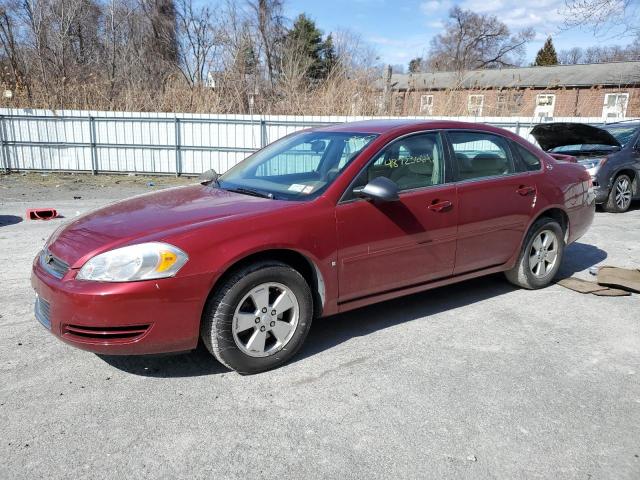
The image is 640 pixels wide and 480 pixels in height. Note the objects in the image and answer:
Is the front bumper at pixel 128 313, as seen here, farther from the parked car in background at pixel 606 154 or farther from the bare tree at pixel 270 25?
the bare tree at pixel 270 25

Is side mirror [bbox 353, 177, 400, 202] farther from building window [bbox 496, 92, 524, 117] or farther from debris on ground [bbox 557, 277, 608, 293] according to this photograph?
building window [bbox 496, 92, 524, 117]

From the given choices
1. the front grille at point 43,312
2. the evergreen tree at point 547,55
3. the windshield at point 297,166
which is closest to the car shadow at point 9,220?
the windshield at point 297,166

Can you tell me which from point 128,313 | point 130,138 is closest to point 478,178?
point 128,313

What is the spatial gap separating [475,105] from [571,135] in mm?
7591

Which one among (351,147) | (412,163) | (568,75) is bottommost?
(412,163)

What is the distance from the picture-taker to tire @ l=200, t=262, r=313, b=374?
10.4 ft

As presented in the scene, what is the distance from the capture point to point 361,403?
120 inches

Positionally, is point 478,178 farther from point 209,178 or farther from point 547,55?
point 547,55

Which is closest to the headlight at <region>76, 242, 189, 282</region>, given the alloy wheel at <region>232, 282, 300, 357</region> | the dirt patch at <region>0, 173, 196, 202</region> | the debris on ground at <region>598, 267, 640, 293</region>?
the alloy wheel at <region>232, 282, 300, 357</region>

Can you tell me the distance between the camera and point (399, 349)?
149 inches

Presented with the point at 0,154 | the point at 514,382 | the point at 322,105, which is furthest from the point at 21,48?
the point at 514,382

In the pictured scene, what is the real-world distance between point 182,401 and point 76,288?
90 centimetres

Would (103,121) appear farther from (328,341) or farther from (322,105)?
(328,341)

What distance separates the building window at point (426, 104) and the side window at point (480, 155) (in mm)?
12727
